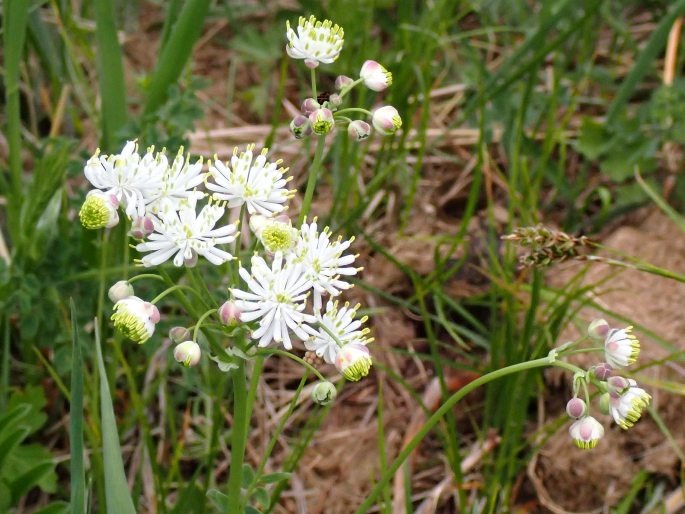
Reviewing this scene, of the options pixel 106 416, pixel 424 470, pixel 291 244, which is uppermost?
pixel 291 244

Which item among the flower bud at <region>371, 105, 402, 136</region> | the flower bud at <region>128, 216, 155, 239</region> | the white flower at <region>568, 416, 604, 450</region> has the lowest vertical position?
the white flower at <region>568, 416, 604, 450</region>

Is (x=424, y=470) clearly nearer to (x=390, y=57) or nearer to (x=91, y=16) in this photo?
(x=390, y=57)

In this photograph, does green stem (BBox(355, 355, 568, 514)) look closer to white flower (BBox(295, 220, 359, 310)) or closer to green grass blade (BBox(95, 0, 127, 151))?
white flower (BBox(295, 220, 359, 310))

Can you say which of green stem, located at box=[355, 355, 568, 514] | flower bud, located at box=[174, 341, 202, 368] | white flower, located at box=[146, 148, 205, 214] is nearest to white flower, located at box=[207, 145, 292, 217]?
white flower, located at box=[146, 148, 205, 214]

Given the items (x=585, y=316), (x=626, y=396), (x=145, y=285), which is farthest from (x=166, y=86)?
(x=626, y=396)

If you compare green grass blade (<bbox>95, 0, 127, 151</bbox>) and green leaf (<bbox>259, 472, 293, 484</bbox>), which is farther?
green grass blade (<bbox>95, 0, 127, 151</bbox>)

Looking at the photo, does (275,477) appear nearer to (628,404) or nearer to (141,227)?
(141,227)

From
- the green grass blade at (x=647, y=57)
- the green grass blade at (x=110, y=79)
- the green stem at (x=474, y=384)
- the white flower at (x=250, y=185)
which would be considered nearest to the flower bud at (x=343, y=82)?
the white flower at (x=250, y=185)

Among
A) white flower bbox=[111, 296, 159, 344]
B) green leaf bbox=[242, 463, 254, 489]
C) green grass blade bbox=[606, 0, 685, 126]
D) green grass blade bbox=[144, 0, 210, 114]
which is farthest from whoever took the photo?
green grass blade bbox=[606, 0, 685, 126]
